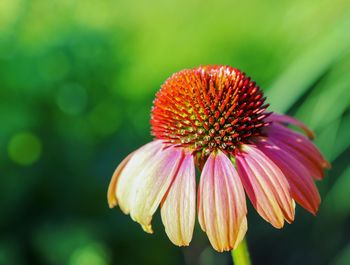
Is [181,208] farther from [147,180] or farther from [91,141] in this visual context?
[91,141]

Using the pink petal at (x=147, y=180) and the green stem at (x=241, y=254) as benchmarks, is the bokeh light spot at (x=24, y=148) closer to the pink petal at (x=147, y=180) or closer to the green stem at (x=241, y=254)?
the pink petal at (x=147, y=180)

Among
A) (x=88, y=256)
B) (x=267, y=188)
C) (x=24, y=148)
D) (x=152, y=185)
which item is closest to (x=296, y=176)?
(x=267, y=188)

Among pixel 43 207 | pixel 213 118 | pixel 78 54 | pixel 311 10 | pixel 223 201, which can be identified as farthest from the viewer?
pixel 311 10

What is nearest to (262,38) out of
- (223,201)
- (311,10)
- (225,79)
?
(311,10)

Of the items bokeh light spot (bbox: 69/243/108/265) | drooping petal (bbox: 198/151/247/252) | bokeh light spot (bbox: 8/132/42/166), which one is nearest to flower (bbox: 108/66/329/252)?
drooping petal (bbox: 198/151/247/252)

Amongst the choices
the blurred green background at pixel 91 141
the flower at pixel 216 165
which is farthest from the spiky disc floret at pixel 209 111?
the blurred green background at pixel 91 141

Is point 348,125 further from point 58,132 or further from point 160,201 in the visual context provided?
point 160,201

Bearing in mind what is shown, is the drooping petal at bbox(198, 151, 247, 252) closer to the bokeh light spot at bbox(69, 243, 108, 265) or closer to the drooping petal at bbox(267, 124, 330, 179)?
the drooping petal at bbox(267, 124, 330, 179)
